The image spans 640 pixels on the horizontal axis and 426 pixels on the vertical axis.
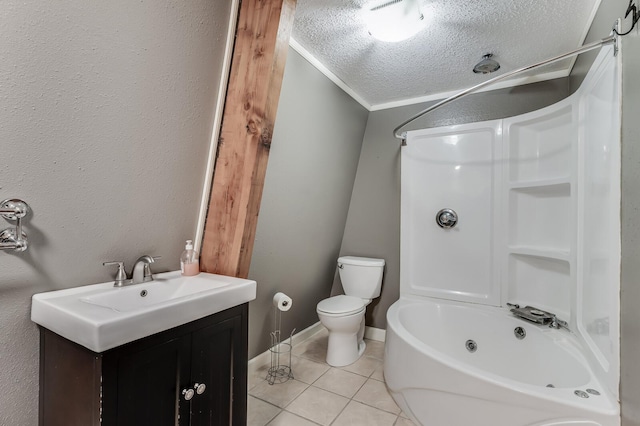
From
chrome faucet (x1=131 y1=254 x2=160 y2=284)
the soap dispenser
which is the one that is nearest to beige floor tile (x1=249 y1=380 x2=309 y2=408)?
the soap dispenser

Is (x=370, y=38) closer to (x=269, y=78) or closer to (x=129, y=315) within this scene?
(x=269, y=78)

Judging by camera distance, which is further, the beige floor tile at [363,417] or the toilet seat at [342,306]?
the toilet seat at [342,306]

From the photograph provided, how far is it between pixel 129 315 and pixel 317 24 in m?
1.67

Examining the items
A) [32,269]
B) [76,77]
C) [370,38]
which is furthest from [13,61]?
[370,38]

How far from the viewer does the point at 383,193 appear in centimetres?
274

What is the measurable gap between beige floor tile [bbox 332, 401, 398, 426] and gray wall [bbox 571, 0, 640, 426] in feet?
3.44

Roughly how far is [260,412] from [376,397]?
74cm

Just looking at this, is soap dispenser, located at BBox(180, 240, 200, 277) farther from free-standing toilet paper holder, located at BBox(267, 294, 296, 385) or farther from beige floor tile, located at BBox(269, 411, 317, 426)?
beige floor tile, located at BBox(269, 411, 317, 426)

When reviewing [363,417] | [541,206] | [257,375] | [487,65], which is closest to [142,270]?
[257,375]

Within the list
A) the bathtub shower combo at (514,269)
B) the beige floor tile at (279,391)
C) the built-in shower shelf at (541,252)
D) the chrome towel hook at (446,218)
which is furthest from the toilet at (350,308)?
the built-in shower shelf at (541,252)

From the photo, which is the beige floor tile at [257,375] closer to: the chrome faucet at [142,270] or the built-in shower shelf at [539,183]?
the chrome faucet at [142,270]

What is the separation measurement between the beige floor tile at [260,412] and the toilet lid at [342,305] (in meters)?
0.71

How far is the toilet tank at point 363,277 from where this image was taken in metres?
2.56

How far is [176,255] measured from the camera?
4.80 ft
